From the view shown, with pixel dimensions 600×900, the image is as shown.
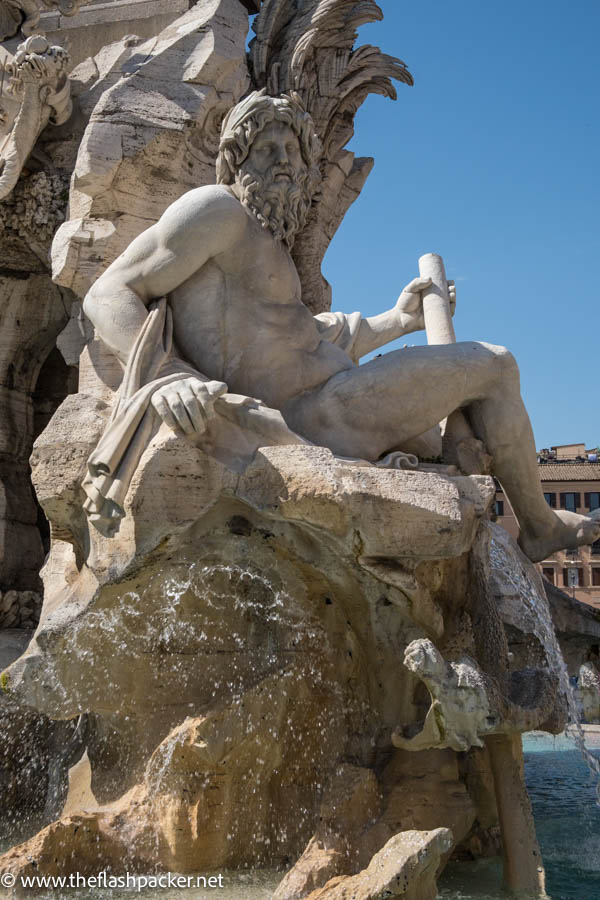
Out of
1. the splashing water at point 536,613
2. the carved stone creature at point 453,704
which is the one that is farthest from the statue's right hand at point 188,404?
the splashing water at point 536,613

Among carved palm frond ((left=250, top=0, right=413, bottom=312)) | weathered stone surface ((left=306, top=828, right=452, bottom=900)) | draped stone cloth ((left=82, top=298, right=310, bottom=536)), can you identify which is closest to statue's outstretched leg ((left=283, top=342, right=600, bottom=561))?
draped stone cloth ((left=82, top=298, right=310, bottom=536))

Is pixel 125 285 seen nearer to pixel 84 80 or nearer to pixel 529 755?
pixel 84 80

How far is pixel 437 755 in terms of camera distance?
171 inches

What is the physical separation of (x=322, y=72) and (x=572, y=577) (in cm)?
2357

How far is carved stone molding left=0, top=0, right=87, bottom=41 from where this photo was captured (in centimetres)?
697

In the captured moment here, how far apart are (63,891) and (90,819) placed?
312mm

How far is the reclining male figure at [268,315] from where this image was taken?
4.38 metres

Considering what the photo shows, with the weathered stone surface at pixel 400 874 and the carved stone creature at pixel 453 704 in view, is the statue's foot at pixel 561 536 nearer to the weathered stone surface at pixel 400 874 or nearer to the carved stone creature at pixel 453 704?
the carved stone creature at pixel 453 704

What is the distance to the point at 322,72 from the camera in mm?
7129

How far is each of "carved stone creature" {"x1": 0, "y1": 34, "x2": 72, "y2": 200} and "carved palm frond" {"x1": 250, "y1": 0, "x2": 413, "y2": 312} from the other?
1435mm

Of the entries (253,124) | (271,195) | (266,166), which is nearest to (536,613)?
(271,195)

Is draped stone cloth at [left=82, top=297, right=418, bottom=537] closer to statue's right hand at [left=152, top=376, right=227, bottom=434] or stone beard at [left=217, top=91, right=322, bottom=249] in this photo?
statue's right hand at [left=152, top=376, right=227, bottom=434]

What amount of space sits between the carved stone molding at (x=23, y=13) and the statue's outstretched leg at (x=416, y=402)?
13.6 feet

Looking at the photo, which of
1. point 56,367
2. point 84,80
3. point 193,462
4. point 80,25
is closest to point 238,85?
point 84,80
